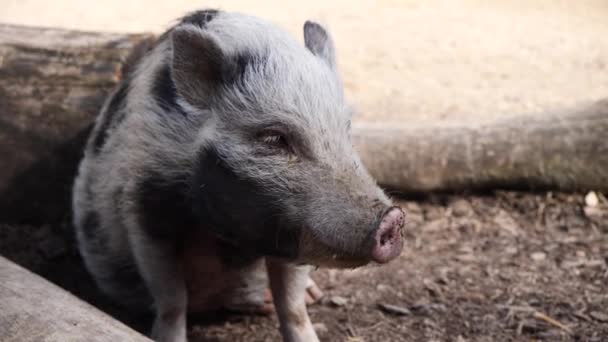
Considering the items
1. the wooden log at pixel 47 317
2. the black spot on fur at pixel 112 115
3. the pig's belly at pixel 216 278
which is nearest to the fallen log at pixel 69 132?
the black spot on fur at pixel 112 115

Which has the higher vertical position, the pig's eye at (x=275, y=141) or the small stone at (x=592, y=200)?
the pig's eye at (x=275, y=141)

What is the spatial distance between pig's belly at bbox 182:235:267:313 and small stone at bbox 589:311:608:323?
1584 millimetres

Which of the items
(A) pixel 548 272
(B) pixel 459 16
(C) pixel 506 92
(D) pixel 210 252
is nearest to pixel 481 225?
(A) pixel 548 272

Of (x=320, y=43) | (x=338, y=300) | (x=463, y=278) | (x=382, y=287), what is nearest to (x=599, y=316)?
(x=463, y=278)

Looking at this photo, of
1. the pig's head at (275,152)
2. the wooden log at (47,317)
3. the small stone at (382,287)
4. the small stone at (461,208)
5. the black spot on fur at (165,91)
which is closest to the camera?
the wooden log at (47,317)

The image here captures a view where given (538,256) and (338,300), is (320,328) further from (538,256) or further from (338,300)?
(538,256)

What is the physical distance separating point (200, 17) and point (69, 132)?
132 centimetres

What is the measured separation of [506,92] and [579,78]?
0.80m

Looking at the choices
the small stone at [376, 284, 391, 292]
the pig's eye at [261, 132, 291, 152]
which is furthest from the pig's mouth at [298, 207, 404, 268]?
the small stone at [376, 284, 391, 292]

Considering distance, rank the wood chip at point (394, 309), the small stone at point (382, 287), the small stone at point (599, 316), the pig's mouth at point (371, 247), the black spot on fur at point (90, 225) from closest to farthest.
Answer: the pig's mouth at point (371, 247)
the small stone at point (599, 316)
the black spot on fur at point (90, 225)
the wood chip at point (394, 309)
the small stone at point (382, 287)

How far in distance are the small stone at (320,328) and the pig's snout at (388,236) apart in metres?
1.40

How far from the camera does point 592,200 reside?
481 cm

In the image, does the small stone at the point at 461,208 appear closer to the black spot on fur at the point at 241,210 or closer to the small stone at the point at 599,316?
the small stone at the point at 599,316

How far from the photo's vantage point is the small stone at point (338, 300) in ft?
13.0
